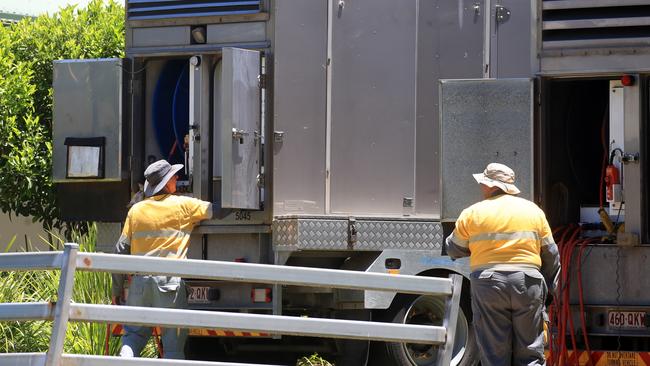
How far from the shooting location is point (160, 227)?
916 centimetres

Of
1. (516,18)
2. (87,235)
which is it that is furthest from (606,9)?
(87,235)

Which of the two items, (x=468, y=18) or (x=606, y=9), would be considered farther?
(x=468, y=18)

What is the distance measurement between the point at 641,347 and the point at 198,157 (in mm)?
3641

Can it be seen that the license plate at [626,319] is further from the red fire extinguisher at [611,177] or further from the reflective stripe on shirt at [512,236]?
the reflective stripe on shirt at [512,236]

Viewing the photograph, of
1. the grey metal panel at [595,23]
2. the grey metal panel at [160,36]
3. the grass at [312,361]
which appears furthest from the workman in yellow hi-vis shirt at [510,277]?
the grass at [312,361]

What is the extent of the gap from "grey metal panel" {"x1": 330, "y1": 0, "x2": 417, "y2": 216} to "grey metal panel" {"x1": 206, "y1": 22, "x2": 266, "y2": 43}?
1.87 feet

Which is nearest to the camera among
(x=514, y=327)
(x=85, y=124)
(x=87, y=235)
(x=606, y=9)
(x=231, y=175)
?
(x=514, y=327)

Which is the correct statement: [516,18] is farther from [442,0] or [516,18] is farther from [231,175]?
[231,175]

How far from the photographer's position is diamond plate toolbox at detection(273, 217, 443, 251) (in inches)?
386

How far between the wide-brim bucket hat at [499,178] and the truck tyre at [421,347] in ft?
6.49

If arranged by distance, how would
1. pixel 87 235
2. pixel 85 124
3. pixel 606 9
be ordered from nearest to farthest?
pixel 606 9 < pixel 85 124 < pixel 87 235

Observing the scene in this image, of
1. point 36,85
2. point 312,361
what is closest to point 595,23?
point 312,361

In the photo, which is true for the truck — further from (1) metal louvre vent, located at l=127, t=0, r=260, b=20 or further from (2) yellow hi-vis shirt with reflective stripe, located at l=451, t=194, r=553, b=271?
(2) yellow hi-vis shirt with reflective stripe, located at l=451, t=194, r=553, b=271

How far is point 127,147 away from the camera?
1064 centimetres
